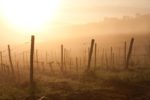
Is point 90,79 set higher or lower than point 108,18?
lower

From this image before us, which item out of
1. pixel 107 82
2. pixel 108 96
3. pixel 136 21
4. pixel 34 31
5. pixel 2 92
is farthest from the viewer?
pixel 136 21

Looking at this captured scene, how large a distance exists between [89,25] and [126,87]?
149 metres

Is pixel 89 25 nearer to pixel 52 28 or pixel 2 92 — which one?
pixel 52 28

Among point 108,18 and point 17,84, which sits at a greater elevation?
point 108,18

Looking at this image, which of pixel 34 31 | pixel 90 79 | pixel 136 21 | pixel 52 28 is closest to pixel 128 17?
pixel 136 21

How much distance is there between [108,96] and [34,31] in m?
124

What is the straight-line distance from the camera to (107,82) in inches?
901

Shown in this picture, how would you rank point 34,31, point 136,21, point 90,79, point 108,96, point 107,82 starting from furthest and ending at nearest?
point 136,21 < point 34,31 < point 90,79 < point 107,82 < point 108,96

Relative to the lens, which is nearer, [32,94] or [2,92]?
[32,94]

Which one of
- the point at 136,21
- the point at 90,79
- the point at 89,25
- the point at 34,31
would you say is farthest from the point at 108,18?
the point at 90,79

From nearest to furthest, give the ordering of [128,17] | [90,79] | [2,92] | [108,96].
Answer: [108,96], [2,92], [90,79], [128,17]

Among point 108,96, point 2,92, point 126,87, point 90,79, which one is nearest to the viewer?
point 108,96

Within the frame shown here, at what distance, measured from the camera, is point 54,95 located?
18.3 m

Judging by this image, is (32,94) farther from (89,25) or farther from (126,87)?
(89,25)
